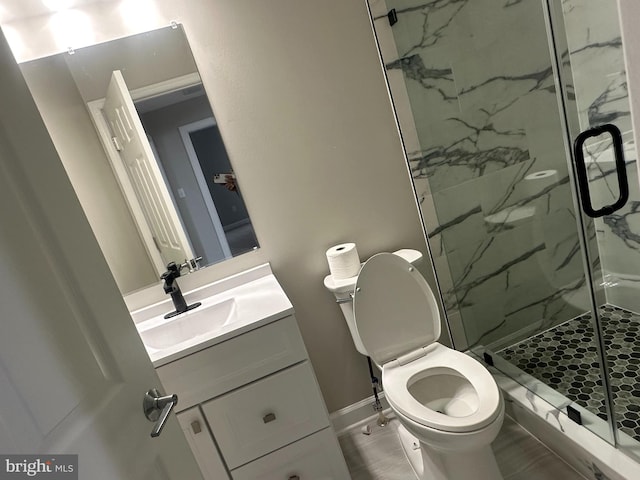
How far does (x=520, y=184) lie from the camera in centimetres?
187

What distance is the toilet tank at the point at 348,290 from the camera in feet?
5.74

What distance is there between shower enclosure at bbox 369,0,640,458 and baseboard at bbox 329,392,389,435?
601 millimetres

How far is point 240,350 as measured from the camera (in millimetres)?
1400

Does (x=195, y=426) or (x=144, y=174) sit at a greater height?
(x=144, y=174)

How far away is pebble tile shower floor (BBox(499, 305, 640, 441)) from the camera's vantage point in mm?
1570

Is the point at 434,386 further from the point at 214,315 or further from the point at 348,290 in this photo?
the point at 214,315

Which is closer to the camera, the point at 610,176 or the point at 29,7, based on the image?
the point at 29,7

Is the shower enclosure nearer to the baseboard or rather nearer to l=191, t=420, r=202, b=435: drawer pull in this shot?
the baseboard

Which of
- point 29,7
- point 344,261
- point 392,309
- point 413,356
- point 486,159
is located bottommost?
Result: point 413,356

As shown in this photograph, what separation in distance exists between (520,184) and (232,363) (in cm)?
150

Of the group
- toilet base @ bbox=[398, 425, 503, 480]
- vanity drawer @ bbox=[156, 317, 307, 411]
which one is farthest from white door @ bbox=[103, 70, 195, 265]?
toilet base @ bbox=[398, 425, 503, 480]

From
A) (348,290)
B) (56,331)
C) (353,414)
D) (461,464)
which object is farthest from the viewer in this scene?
(353,414)

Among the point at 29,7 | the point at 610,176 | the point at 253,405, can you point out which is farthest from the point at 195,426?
the point at 610,176

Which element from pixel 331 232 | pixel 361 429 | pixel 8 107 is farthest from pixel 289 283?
pixel 8 107
